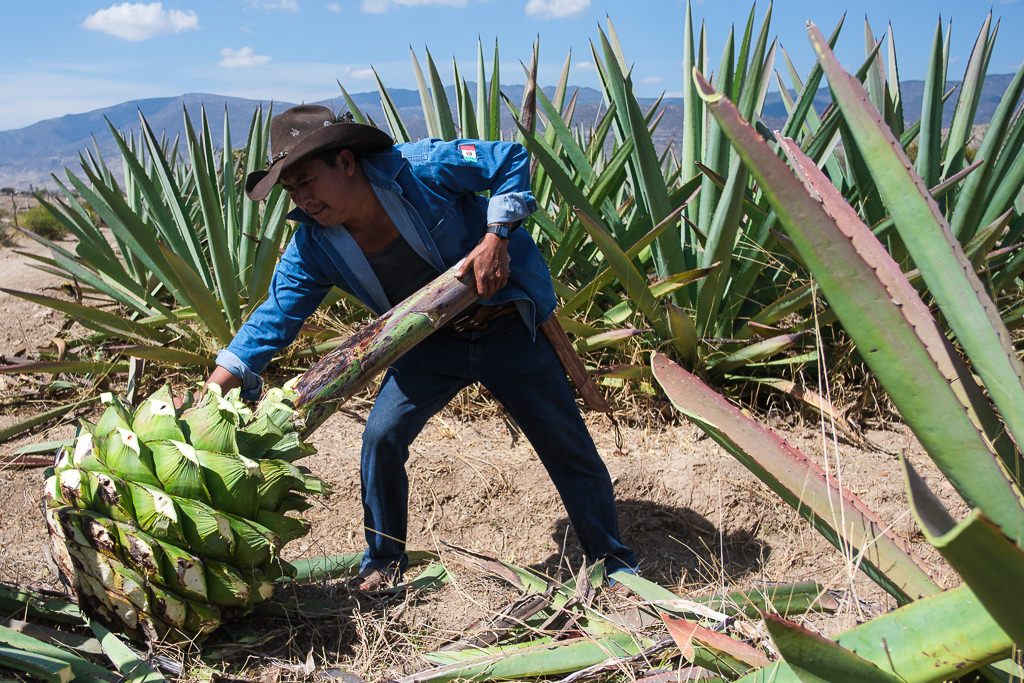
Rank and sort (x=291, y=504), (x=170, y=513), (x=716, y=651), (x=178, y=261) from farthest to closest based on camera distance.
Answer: (x=178, y=261) → (x=291, y=504) → (x=170, y=513) → (x=716, y=651)

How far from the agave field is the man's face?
40 centimetres

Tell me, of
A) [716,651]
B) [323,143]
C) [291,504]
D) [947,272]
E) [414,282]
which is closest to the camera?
[947,272]

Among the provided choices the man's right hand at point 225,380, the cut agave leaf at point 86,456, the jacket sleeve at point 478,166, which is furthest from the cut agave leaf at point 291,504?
the jacket sleeve at point 478,166

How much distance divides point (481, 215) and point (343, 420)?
1.67 metres

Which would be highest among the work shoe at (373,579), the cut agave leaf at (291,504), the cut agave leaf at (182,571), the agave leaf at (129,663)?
the cut agave leaf at (291,504)

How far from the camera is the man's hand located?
2.05 meters

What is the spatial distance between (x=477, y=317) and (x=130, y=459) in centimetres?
106

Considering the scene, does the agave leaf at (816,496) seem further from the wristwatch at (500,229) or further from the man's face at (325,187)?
the man's face at (325,187)

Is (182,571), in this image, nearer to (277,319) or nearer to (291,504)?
(291,504)

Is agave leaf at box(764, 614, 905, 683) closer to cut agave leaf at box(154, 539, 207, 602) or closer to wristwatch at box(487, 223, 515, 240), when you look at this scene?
cut agave leaf at box(154, 539, 207, 602)

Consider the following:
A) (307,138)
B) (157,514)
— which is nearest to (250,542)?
(157,514)

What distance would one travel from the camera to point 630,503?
313 cm

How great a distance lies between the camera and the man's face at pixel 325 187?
6.76 feet

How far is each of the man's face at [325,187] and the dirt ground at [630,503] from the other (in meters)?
1.29
